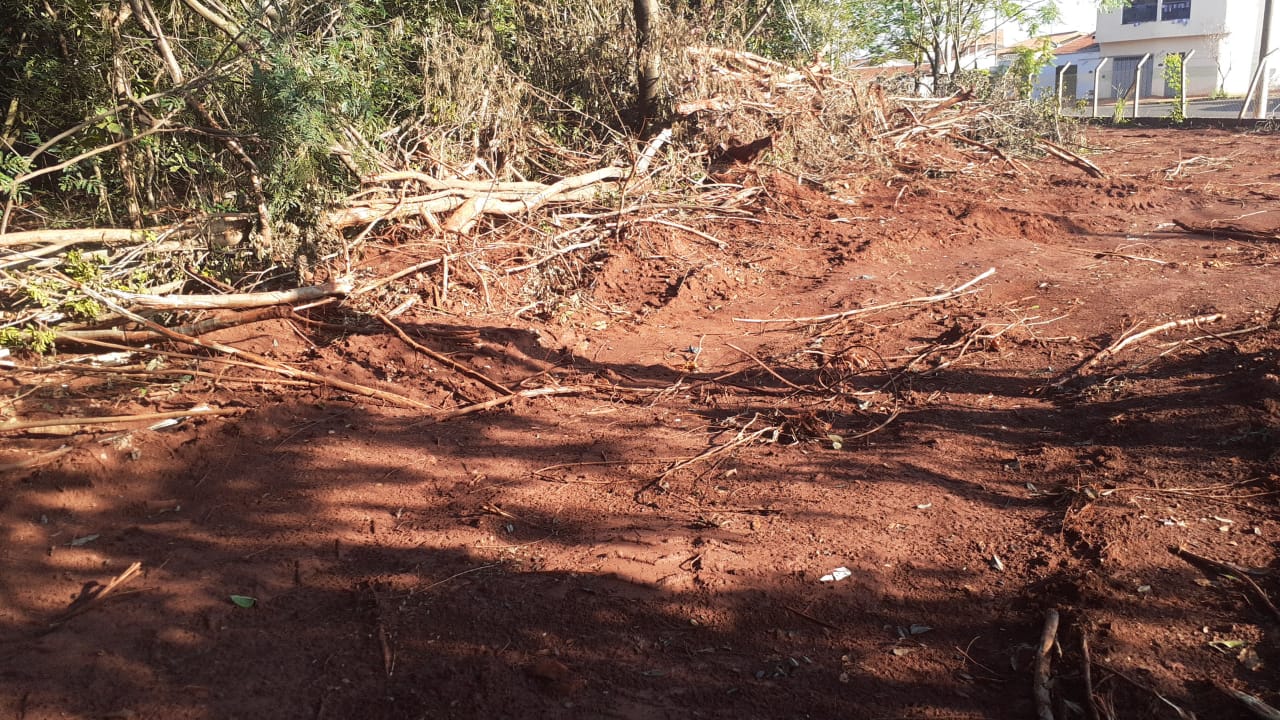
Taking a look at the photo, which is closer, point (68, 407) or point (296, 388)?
point (68, 407)

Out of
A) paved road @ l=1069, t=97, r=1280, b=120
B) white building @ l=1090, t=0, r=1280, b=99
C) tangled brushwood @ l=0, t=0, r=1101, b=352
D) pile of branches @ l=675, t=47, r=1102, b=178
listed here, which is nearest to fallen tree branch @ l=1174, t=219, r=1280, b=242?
pile of branches @ l=675, t=47, r=1102, b=178

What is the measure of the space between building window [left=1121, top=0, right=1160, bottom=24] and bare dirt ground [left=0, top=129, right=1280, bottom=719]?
3298 cm

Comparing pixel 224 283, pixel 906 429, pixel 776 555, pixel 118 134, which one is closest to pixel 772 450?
pixel 906 429

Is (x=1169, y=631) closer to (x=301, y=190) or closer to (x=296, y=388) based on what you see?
(x=296, y=388)

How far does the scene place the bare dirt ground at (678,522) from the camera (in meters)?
2.68

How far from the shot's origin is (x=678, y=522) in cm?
361

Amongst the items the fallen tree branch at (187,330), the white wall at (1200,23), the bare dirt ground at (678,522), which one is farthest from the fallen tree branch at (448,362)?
the white wall at (1200,23)

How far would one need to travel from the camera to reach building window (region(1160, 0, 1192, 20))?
32000 millimetres

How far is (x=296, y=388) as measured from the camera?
470cm

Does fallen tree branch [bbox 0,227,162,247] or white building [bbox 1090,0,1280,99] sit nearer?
fallen tree branch [bbox 0,227,162,247]

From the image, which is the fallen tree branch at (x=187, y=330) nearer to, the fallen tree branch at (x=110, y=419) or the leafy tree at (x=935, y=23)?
the fallen tree branch at (x=110, y=419)

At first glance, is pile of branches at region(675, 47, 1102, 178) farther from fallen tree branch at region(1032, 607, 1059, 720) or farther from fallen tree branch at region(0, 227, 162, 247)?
fallen tree branch at region(1032, 607, 1059, 720)

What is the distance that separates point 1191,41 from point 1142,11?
7.01 ft

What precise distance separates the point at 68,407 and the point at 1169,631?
4653mm
